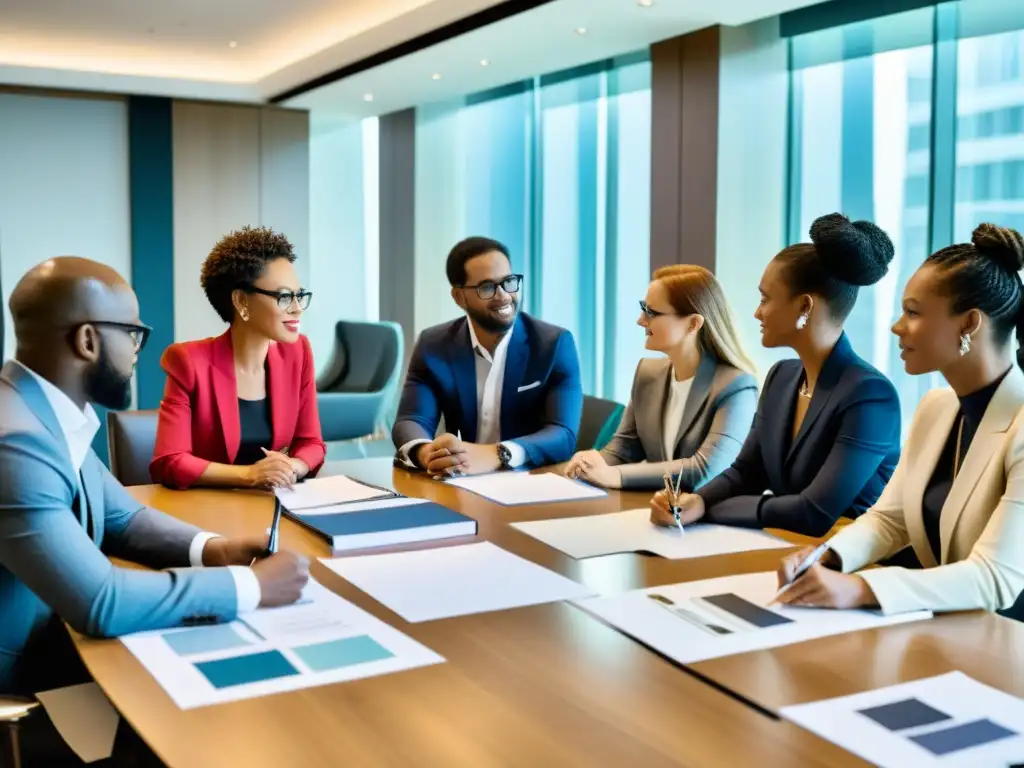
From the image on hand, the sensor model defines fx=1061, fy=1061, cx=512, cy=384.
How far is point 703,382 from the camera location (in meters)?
3.06

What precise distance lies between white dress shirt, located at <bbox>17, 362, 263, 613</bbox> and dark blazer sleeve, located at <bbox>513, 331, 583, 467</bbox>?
1514 mm

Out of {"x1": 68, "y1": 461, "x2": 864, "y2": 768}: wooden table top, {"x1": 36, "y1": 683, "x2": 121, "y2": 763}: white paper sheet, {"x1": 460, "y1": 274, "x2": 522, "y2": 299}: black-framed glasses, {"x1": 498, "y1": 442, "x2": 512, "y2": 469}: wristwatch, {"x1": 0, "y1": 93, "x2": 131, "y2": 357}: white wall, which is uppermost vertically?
{"x1": 0, "y1": 93, "x2": 131, "y2": 357}: white wall

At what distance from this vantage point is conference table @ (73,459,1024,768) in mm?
1278

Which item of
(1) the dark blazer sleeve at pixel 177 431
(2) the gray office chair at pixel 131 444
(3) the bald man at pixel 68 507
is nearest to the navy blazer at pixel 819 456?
(3) the bald man at pixel 68 507

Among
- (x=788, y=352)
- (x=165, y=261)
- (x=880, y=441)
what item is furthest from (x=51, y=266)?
(x=165, y=261)

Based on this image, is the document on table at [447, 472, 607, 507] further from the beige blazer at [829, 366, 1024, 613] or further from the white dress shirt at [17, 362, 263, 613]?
the white dress shirt at [17, 362, 263, 613]

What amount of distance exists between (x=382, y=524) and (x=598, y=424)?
1.56m

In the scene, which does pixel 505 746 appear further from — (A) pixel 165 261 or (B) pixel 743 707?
(A) pixel 165 261

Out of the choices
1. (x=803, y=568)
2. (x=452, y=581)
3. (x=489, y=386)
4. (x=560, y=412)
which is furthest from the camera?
(x=489, y=386)

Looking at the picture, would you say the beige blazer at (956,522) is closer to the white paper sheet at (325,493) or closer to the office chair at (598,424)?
the white paper sheet at (325,493)

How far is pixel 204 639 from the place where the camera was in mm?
1647

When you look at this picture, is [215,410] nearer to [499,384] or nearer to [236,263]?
[236,263]

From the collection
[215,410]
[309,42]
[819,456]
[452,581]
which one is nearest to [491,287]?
[215,410]

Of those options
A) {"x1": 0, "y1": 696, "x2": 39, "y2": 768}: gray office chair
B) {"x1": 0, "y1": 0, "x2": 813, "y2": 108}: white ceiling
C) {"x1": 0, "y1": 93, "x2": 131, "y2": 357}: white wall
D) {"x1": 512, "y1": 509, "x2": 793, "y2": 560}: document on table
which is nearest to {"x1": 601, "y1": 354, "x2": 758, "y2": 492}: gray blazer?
{"x1": 512, "y1": 509, "x2": 793, "y2": 560}: document on table
